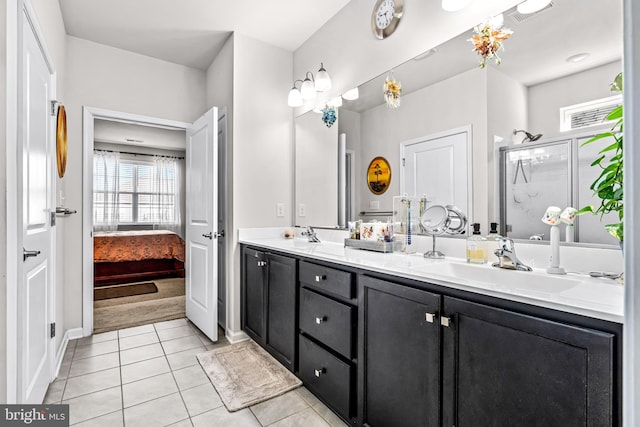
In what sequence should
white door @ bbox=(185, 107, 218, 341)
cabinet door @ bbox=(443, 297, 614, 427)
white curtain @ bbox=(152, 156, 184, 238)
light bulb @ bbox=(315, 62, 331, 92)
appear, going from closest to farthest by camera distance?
cabinet door @ bbox=(443, 297, 614, 427) → light bulb @ bbox=(315, 62, 331, 92) → white door @ bbox=(185, 107, 218, 341) → white curtain @ bbox=(152, 156, 184, 238)

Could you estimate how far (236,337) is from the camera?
2775 mm

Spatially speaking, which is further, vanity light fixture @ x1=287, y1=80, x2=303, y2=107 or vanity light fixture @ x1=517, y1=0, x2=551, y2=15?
vanity light fixture @ x1=287, y1=80, x2=303, y2=107

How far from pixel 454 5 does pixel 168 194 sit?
23.0 ft

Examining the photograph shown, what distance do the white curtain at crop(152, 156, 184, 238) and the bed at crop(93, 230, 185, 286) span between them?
197 centimetres

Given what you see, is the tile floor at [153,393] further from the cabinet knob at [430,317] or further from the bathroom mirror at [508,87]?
the bathroom mirror at [508,87]

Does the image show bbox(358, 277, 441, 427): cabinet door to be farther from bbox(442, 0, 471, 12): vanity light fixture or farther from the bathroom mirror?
bbox(442, 0, 471, 12): vanity light fixture

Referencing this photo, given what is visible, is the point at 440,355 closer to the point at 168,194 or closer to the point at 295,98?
the point at 295,98

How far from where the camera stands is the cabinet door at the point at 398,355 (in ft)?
3.97

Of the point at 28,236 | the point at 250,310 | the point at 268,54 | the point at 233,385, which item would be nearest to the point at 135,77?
the point at 268,54

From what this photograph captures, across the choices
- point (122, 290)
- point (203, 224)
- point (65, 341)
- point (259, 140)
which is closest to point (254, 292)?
point (203, 224)

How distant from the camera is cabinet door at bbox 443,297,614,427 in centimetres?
83

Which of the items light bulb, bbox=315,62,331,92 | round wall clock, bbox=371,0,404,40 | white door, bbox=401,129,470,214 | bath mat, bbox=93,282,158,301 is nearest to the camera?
white door, bbox=401,129,470,214

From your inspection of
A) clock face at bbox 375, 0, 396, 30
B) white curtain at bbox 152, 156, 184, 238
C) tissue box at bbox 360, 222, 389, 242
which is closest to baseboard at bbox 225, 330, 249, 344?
tissue box at bbox 360, 222, 389, 242

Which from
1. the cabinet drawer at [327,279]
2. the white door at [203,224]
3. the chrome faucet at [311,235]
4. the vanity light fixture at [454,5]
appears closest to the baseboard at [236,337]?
the white door at [203,224]
